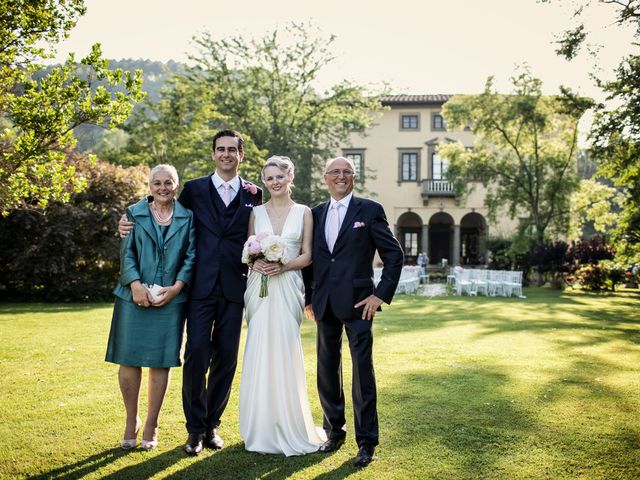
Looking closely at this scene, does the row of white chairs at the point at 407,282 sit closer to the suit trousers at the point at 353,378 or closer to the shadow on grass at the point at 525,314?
the shadow on grass at the point at 525,314

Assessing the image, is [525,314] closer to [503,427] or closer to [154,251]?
[503,427]

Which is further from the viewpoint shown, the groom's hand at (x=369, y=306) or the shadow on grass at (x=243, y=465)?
the groom's hand at (x=369, y=306)

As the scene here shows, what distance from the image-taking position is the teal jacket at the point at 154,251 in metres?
4.51

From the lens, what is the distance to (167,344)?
4.51 metres

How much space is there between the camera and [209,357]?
4.63 m

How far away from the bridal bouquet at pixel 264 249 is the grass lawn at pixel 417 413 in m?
1.60

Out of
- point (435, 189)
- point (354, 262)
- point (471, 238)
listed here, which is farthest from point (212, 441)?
point (471, 238)

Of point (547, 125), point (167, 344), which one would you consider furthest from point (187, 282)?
point (547, 125)

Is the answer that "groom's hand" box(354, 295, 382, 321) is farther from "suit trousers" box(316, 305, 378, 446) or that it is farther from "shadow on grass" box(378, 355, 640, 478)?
"shadow on grass" box(378, 355, 640, 478)

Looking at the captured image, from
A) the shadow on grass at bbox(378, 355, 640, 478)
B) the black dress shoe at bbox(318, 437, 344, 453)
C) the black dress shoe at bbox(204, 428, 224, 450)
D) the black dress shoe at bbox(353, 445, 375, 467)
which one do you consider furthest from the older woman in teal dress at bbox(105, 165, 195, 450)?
the shadow on grass at bbox(378, 355, 640, 478)

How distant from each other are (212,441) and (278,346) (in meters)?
0.98

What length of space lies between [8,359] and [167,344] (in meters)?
4.82

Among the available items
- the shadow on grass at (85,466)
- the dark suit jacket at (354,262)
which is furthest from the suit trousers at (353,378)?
the shadow on grass at (85,466)

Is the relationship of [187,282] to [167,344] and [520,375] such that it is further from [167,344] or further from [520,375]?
[520,375]
